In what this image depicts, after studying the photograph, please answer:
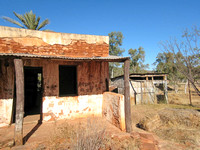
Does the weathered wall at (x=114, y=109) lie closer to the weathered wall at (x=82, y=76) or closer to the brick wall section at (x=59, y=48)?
the weathered wall at (x=82, y=76)

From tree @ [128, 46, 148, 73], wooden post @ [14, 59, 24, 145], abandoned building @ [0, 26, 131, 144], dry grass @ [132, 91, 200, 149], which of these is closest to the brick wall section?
abandoned building @ [0, 26, 131, 144]

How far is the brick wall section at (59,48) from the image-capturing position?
5.13 m

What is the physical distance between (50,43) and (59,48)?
0.42m

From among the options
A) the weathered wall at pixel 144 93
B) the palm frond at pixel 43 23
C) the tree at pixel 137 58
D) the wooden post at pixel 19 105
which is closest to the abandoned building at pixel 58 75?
the wooden post at pixel 19 105

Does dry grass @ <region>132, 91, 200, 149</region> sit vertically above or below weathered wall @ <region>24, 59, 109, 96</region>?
below

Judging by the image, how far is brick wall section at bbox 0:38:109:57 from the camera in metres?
5.13

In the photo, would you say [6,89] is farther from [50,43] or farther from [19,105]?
[50,43]

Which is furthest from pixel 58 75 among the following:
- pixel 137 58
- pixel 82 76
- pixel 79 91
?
pixel 137 58

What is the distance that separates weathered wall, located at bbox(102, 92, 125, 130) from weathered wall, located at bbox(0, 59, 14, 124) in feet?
12.6

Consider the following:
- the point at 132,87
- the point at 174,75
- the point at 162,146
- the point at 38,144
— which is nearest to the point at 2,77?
the point at 38,144

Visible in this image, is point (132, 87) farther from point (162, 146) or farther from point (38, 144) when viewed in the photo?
point (38, 144)

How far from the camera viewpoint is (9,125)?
5.10m

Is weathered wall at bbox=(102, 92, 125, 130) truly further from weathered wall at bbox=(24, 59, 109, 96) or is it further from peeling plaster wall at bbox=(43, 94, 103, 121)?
weathered wall at bbox=(24, 59, 109, 96)

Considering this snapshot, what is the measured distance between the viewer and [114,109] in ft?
17.0
